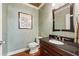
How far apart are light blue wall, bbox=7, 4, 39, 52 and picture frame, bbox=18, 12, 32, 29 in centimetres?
4

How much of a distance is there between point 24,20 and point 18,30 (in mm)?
163

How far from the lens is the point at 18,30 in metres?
1.51

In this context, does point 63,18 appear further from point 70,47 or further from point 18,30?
point 18,30

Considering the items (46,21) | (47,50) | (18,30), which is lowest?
(47,50)

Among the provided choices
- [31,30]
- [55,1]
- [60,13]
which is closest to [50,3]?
[55,1]

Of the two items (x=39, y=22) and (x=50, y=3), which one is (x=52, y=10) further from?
(x=39, y=22)

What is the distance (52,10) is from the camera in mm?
1544

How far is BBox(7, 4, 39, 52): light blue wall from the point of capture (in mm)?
1477

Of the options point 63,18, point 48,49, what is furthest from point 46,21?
point 48,49

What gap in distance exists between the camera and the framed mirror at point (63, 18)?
144 centimetres

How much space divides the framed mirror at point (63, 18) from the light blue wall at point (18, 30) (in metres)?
0.27

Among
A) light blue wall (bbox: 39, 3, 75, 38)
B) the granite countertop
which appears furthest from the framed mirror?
the granite countertop

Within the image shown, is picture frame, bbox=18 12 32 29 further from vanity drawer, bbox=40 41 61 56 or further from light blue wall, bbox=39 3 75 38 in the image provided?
vanity drawer, bbox=40 41 61 56

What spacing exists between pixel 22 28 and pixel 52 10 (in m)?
0.50
